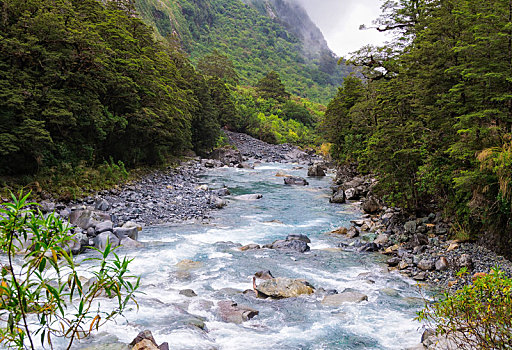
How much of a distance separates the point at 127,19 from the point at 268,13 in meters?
165

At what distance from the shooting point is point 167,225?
13.5 meters

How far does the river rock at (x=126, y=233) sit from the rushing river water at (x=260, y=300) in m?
0.38

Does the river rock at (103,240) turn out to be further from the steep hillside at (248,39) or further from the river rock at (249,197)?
the steep hillside at (248,39)

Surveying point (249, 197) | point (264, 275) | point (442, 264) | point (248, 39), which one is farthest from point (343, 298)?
point (248, 39)

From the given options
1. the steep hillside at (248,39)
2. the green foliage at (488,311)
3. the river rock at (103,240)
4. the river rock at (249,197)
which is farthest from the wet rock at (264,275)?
the steep hillside at (248,39)

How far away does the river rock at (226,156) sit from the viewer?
3941 cm

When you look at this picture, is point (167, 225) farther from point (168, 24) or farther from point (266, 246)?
point (168, 24)

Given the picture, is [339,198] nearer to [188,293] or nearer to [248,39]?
[188,293]

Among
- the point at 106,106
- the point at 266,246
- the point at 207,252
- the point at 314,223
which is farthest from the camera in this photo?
the point at 106,106

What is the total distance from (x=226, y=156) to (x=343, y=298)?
33.9 m

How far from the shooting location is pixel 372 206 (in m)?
15.4

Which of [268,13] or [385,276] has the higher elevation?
[268,13]

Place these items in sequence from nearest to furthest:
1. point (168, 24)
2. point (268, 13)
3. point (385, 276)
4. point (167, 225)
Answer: point (385, 276)
point (167, 225)
point (168, 24)
point (268, 13)

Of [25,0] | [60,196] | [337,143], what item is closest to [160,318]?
[60,196]
